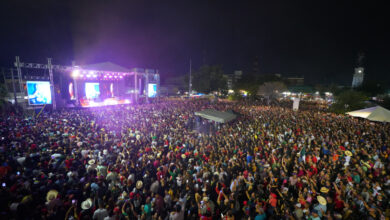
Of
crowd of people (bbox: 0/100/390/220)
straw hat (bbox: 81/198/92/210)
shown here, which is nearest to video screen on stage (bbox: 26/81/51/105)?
crowd of people (bbox: 0/100/390/220)

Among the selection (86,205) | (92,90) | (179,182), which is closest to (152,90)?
(92,90)

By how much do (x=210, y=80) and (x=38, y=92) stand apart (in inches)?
1125

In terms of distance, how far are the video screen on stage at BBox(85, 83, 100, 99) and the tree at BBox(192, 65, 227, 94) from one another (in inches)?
798

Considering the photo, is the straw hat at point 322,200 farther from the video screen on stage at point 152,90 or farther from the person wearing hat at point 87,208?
the video screen on stage at point 152,90

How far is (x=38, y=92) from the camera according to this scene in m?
17.9

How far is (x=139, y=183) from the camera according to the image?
4.55 metres

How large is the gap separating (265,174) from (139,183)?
3.75 metres

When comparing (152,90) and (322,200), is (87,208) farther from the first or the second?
(152,90)

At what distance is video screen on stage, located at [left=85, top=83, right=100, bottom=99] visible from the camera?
1036 inches

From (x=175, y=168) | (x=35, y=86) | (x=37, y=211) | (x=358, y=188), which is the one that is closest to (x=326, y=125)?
(x=358, y=188)

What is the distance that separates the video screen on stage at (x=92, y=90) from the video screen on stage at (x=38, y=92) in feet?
25.6

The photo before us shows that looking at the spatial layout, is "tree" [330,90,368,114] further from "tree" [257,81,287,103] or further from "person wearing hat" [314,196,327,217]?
"person wearing hat" [314,196,327,217]

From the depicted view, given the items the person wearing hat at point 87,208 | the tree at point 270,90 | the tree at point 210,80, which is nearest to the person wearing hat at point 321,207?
the person wearing hat at point 87,208

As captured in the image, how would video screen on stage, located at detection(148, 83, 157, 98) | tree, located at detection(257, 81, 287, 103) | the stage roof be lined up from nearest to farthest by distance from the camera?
the stage roof, tree, located at detection(257, 81, 287, 103), video screen on stage, located at detection(148, 83, 157, 98)
